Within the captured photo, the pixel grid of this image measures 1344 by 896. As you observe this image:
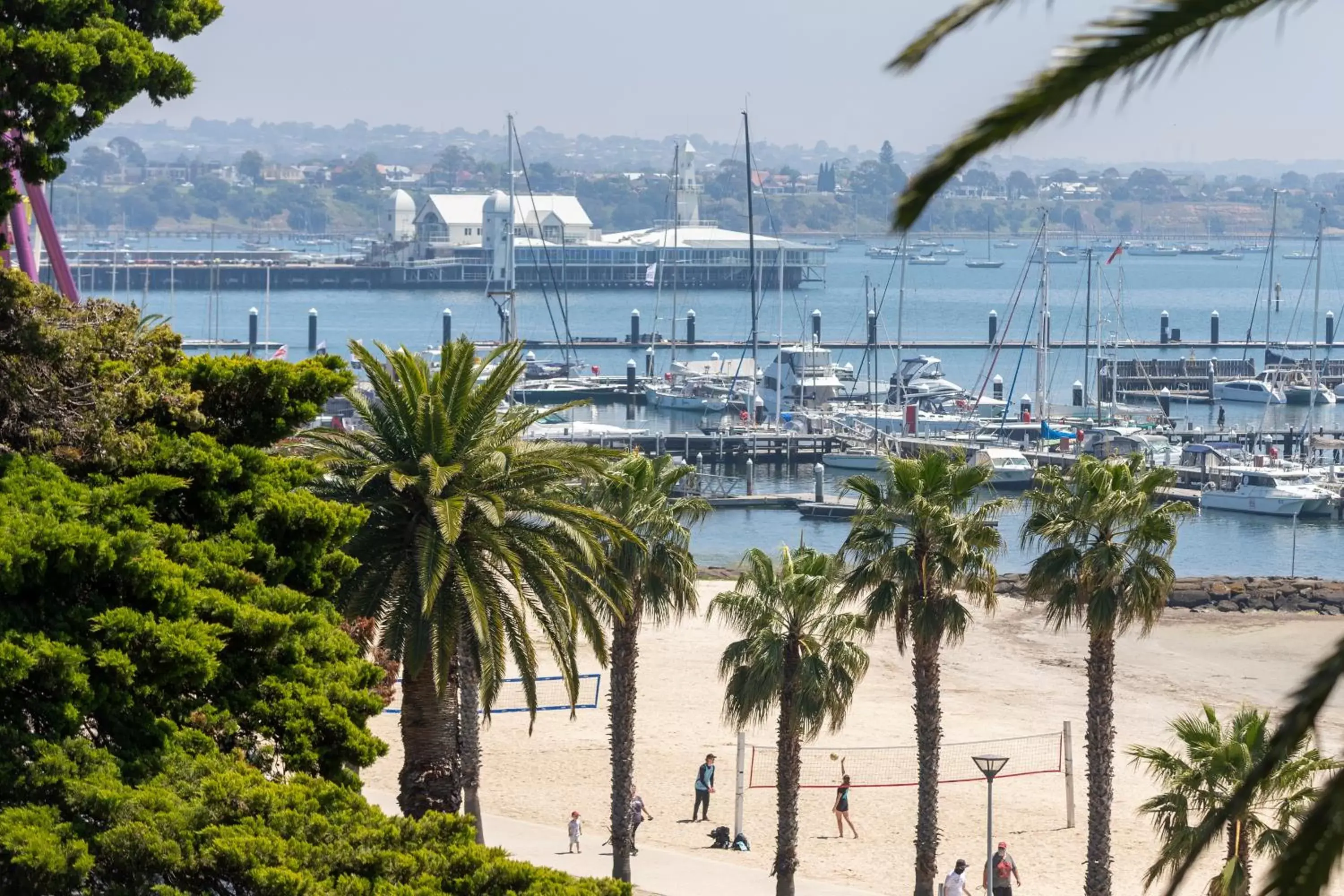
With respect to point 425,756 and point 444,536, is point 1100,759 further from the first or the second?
point 444,536

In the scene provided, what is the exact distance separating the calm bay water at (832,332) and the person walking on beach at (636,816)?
34.0 meters

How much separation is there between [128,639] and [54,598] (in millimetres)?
822

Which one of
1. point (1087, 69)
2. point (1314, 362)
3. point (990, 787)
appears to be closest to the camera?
point (1087, 69)

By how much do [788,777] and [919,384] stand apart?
73.5 metres

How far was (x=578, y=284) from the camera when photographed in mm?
190125

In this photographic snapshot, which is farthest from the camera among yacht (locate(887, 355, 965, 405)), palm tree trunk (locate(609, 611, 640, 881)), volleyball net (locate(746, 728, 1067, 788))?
yacht (locate(887, 355, 965, 405))

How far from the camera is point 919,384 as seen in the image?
94250 millimetres

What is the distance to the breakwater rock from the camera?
4941 cm

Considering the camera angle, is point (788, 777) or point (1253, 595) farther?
point (1253, 595)

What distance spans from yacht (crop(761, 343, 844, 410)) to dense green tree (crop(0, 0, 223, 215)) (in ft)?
243

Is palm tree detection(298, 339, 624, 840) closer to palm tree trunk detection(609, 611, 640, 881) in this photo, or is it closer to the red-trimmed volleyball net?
palm tree trunk detection(609, 611, 640, 881)

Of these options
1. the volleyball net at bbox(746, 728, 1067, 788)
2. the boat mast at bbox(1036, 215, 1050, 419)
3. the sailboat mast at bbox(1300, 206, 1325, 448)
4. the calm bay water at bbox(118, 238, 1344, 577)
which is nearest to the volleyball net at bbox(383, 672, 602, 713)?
the volleyball net at bbox(746, 728, 1067, 788)

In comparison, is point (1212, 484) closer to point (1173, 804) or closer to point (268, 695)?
point (1173, 804)

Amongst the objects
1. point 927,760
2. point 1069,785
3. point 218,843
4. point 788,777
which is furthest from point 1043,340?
Answer: point 218,843
